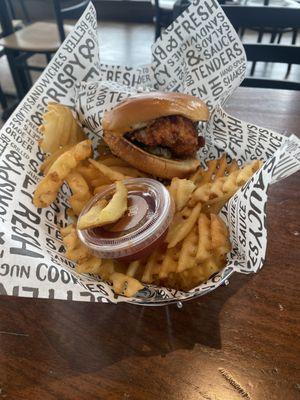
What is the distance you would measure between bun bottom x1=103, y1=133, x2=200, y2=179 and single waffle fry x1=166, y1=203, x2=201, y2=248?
31cm

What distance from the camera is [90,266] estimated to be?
2.84ft

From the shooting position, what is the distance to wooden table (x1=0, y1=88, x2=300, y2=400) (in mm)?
730

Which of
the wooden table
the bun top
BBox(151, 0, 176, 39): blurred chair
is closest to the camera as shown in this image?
the wooden table

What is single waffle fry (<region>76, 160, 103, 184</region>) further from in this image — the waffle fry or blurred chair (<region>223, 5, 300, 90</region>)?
blurred chair (<region>223, 5, 300, 90</region>)

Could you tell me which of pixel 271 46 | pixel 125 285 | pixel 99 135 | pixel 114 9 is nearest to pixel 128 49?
pixel 114 9

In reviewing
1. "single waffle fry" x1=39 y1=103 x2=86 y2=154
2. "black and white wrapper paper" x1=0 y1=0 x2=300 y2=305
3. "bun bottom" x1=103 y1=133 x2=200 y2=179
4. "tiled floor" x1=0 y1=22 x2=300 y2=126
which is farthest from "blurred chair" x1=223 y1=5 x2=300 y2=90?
"tiled floor" x1=0 y1=22 x2=300 y2=126

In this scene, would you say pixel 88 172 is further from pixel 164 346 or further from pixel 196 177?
pixel 164 346

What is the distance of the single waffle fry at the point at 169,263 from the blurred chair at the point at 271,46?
4.63ft

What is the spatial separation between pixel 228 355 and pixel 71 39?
4.35 ft

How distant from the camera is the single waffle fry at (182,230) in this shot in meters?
0.90

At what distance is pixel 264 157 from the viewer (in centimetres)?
126

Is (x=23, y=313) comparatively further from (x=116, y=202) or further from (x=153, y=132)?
(x=153, y=132)

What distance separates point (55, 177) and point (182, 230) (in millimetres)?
408

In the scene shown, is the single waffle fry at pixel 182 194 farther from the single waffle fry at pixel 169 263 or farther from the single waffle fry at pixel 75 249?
the single waffle fry at pixel 75 249
